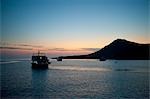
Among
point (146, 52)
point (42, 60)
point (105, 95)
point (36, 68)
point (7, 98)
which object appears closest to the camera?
point (7, 98)

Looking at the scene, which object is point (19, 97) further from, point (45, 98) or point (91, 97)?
point (91, 97)

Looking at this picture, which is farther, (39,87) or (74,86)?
(74,86)

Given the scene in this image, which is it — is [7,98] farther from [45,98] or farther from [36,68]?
[36,68]

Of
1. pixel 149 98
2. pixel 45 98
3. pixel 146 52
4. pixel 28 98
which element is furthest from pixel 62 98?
pixel 146 52

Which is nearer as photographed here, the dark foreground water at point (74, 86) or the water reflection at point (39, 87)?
the dark foreground water at point (74, 86)

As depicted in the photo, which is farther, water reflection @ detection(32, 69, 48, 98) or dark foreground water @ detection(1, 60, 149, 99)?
water reflection @ detection(32, 69, 48, 98)

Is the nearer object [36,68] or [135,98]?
[135,98]

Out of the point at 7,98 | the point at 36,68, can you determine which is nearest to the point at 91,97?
the point at 7,98

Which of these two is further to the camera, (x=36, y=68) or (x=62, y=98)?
(x=36, y=68)

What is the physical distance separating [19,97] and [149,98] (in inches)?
550

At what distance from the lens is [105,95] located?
26.4 meters

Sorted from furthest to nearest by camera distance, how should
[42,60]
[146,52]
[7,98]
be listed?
[146,52] → [42,60] → [7,98]

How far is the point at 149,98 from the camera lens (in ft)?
81.9

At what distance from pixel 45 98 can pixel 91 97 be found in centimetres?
498
